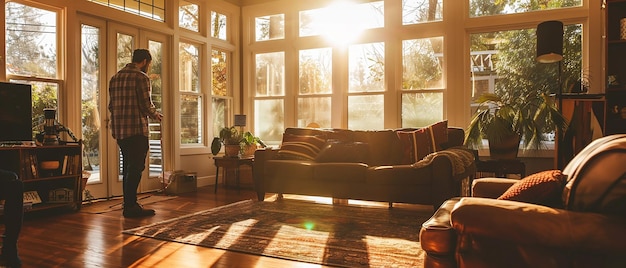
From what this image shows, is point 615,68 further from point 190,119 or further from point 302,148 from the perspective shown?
point 190,119

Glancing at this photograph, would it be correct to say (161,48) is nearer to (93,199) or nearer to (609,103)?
(93,199)

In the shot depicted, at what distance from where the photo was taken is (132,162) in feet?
13.0

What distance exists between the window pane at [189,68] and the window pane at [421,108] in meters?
2.99

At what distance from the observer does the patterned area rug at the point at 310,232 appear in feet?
8.84

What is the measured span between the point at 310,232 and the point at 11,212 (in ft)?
6.23

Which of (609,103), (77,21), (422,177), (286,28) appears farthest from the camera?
(286,28)

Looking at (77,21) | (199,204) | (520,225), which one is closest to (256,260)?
(520,225)

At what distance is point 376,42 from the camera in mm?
6000

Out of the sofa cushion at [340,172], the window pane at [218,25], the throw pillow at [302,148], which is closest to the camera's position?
the sofa cushion at [340,172]

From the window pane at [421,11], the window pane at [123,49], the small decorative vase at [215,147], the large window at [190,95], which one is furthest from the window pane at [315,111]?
the window pane at [123,49]

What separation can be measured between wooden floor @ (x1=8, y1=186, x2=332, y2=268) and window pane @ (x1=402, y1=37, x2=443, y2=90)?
3.46 meters

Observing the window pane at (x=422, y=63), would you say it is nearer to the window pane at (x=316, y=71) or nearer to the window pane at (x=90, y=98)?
the window pane at (x=316, y=71)

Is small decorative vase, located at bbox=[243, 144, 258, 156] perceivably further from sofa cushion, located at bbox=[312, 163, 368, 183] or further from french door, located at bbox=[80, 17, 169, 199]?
sofa cushion, located at bbox=[312, 163, 368, 183]

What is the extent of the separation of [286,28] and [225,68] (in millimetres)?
1160
